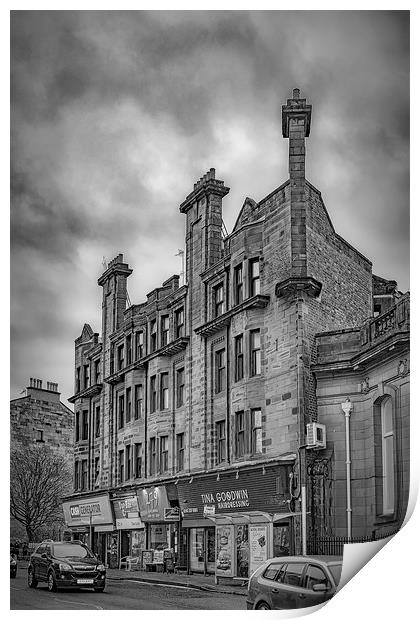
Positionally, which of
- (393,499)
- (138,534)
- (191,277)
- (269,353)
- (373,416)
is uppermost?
(191,277)

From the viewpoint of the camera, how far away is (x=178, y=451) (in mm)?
23609

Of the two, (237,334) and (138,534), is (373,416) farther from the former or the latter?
(138,534)

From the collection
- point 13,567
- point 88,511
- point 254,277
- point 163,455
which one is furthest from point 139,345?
point 13,567

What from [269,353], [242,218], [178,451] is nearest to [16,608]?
[269,353]

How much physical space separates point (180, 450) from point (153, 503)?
1.54m

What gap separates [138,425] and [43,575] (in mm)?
10060

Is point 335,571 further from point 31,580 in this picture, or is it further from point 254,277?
point 254,277

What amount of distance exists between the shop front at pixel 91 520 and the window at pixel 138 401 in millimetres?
2382

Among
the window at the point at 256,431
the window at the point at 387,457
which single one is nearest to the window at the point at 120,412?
the window at the point at 256,431

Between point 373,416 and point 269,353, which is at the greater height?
point 269,353

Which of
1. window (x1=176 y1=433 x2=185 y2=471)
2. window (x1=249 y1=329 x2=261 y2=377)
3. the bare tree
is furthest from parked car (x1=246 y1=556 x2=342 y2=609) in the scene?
window (x1=176 y1=433 x2=185 y2=471)

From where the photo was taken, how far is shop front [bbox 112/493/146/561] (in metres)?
23.3

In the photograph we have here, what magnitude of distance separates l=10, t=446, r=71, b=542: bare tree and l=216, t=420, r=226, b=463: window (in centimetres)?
347

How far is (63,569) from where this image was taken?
50.2 feet
